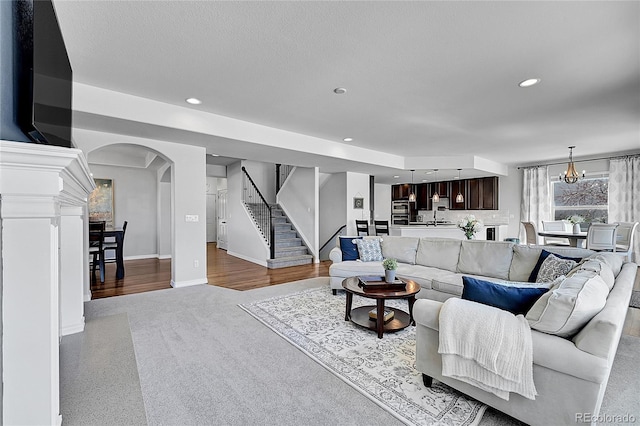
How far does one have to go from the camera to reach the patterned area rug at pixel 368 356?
192 centimetres

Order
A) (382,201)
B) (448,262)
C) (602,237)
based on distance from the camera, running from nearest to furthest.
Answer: (448,262) < (602,237) < (382,201)

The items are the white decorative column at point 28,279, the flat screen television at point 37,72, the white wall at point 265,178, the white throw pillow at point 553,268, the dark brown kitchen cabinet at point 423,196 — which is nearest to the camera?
the white decorative column at point 28,279

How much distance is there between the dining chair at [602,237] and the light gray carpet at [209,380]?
299 cm

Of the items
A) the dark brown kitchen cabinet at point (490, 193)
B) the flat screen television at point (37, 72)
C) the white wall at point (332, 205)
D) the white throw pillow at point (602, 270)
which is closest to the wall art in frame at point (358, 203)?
the white wall at point (332, 205)

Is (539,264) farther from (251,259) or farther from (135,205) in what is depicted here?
(135,205)

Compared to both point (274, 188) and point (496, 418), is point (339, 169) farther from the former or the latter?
point (496, 418)

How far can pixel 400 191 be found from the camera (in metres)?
11.7

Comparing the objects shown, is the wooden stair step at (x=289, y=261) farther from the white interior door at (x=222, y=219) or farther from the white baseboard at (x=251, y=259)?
the white interior door at (x=222, y=219)

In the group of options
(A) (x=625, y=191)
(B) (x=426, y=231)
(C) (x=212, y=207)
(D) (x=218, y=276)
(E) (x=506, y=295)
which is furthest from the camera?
(C) (x=212, y=207)

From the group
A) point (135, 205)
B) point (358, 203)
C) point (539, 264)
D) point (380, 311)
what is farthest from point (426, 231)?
point (135, 205)

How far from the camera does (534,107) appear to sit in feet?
13.3

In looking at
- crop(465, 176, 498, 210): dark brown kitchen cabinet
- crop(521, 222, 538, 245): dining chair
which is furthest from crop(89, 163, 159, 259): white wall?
crop(465, 176, 498, 210): dark brown kitchen cabinet

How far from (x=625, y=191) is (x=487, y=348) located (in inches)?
306

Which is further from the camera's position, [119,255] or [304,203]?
[304,203]
